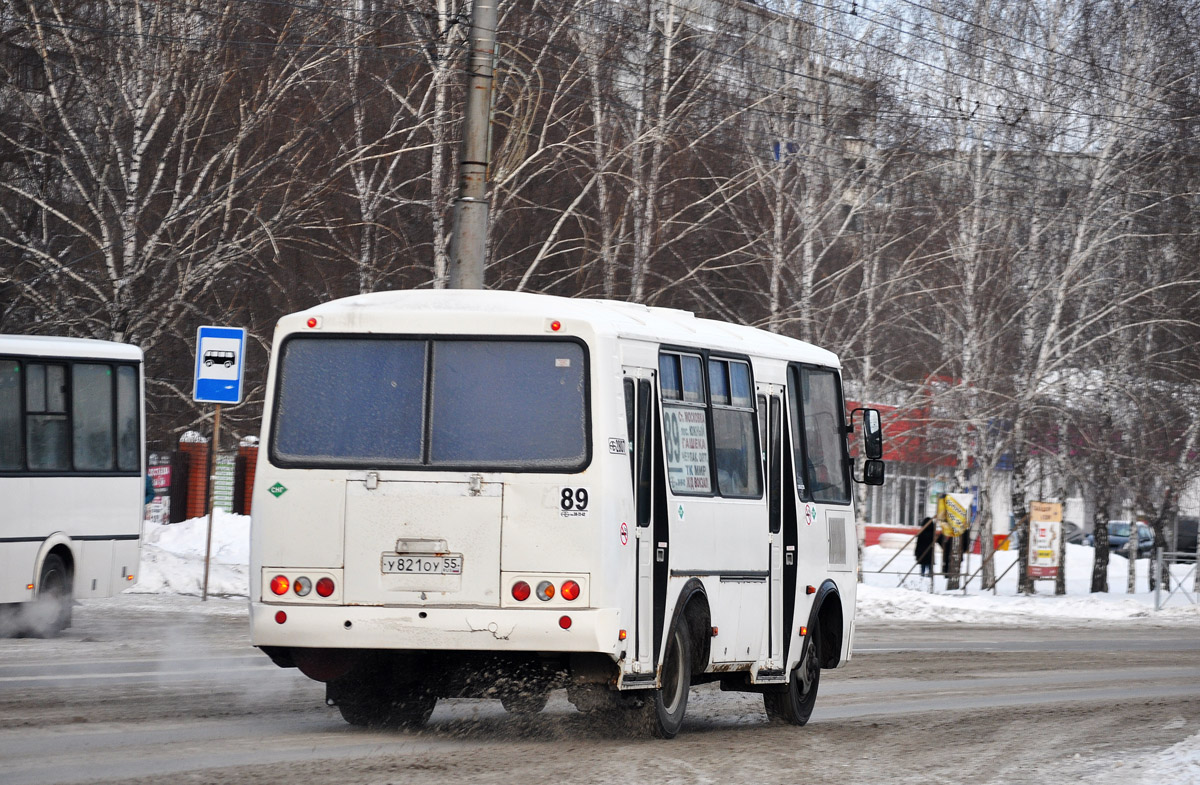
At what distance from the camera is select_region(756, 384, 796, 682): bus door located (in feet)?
41.4

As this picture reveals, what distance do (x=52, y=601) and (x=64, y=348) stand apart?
2.53 meters

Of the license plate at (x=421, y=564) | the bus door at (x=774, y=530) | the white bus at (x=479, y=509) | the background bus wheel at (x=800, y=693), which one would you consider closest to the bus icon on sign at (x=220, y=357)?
the background bus wheel at (x=800, y=693)

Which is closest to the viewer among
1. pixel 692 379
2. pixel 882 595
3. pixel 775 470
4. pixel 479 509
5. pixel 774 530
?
pixel 479 509

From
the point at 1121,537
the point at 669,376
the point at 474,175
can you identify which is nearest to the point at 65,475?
the point at 474,175

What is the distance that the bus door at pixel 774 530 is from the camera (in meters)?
12.6

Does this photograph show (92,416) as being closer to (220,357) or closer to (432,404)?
(220,357)

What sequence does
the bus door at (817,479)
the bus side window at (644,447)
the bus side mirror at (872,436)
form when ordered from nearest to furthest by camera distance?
the bus side window at (644,447) < the bus door at (817,479) < the bus side mirror at (872,436)

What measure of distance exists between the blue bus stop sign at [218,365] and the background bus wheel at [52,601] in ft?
11.0

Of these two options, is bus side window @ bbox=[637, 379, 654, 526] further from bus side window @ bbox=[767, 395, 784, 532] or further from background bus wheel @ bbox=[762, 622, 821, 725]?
background bus wheel @ bbox=[762, 622, 821, 725]

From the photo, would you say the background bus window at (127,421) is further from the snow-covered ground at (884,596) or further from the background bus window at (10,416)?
the snow-covered ground at (884,596)

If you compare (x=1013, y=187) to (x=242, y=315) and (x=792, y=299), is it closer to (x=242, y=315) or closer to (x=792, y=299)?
(x=792, y=299)

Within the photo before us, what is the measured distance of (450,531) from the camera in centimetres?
1026

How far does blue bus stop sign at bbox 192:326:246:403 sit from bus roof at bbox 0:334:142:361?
1565 mm

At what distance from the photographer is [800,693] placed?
13094mm
